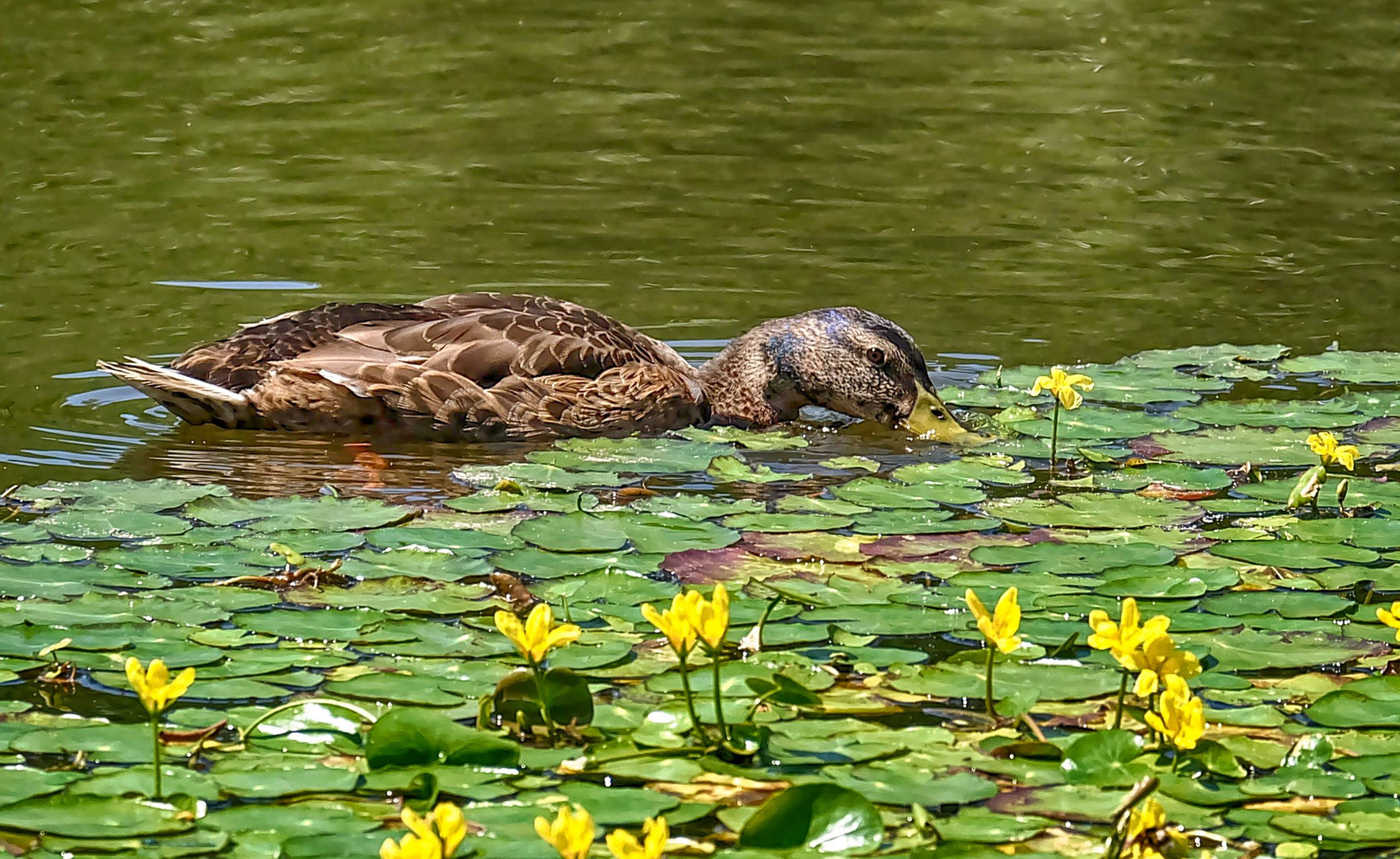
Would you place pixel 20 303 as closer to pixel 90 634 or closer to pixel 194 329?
pixel 194 329

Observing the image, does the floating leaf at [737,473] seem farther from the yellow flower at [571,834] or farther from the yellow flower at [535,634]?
the yellow flower at [571,834]

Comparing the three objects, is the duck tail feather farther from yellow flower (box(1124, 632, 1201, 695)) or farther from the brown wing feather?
yellow flower (box(1124, 632, 1201, 695))

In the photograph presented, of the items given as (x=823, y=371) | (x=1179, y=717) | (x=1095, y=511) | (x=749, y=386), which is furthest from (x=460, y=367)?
Result: (x=1179, y=717)

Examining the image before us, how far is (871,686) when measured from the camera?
473cm

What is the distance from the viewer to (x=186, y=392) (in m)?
7.69

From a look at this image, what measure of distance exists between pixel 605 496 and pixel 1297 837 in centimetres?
339

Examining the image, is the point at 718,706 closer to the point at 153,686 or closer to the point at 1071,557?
the point at 153,686

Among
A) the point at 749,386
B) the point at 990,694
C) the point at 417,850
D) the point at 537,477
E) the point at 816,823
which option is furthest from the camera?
the point at 749,386

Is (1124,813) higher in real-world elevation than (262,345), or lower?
lower

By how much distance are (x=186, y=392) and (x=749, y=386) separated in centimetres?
246

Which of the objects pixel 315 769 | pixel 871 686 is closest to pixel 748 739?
pixel 871 686

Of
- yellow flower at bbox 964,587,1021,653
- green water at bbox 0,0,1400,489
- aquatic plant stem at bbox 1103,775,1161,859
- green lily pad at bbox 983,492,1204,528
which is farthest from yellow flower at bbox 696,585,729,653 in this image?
green water at bbox 0,0,1400,489

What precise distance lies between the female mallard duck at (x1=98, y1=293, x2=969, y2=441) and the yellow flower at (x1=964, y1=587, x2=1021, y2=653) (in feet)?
13.3

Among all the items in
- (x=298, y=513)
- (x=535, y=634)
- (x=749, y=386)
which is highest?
(x=535, y=634)
